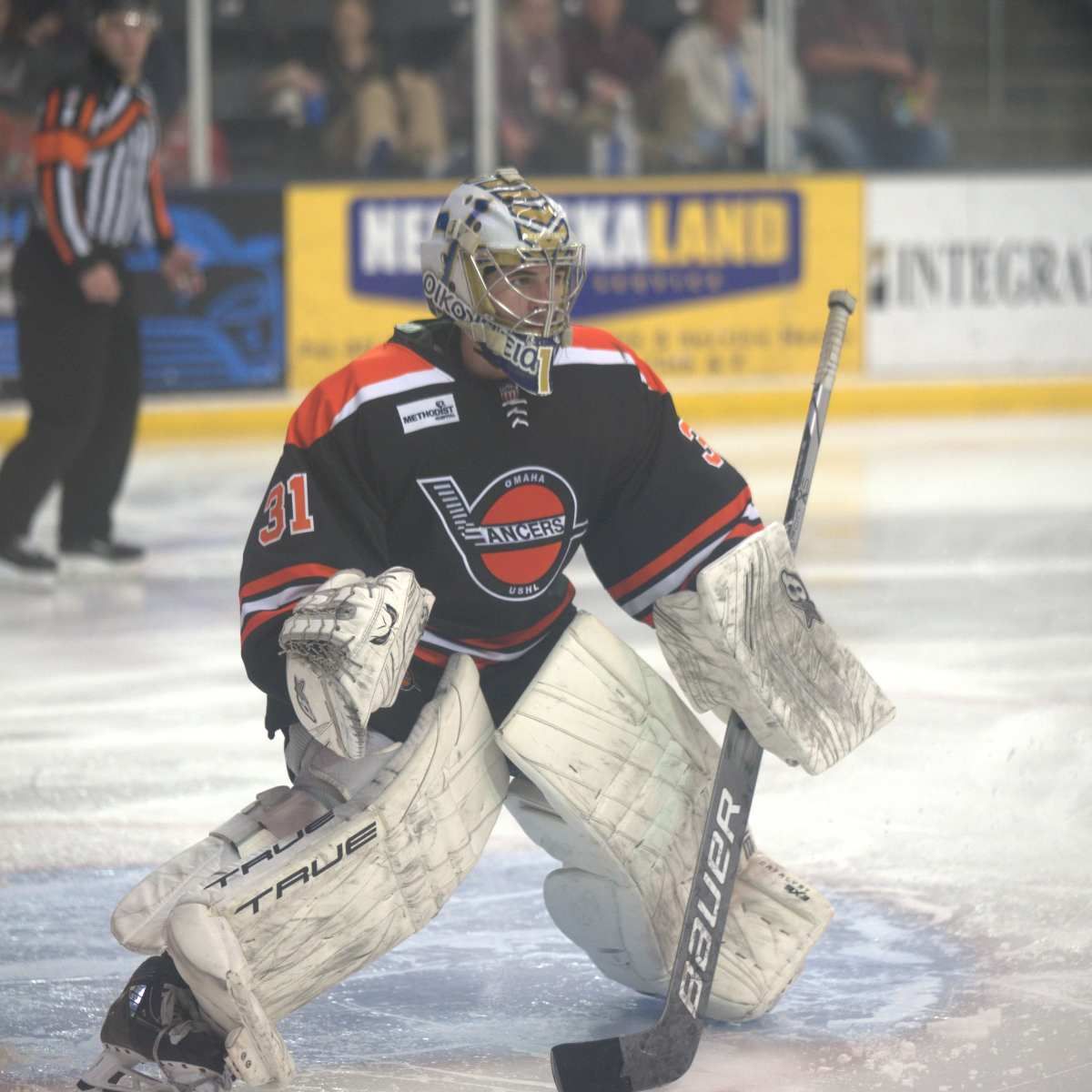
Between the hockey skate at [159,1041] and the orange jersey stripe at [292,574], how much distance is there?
0.44 meters

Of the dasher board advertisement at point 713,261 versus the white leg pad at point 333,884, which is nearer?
the white leg pad at point 333,884

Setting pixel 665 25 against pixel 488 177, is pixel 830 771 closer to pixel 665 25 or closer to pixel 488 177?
pixel 488 177

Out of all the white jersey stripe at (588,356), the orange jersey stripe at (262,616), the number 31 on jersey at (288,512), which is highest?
the white jersey stripe at (588,356)

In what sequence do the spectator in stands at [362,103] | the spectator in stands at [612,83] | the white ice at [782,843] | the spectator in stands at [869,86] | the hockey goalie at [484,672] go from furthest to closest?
the spectator in stands at [869,86]
the spectator in stands at [612,83]
the spectator in stands at [362,103]
the white ice at [782,843]
the hockey goalie at [484,672]

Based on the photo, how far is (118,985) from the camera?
9.84 feet

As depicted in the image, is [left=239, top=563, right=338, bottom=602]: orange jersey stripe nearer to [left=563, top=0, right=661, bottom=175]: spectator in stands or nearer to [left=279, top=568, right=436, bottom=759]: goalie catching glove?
[left=279, top=568, right=436, bottom=759]: goalie catching glove

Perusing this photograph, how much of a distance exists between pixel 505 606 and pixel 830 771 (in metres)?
1.41

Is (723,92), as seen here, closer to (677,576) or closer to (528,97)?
(528,97)

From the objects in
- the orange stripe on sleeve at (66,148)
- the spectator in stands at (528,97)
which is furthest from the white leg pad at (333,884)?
the spectator in stands at (528,97)

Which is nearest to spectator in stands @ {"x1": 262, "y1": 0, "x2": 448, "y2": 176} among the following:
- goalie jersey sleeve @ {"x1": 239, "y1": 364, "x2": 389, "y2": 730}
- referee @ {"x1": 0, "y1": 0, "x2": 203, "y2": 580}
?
referee @ {"x1": 0, "y1": 0, "x2": 203, "y2": 580}

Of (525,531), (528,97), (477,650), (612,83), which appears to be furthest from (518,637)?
(612,83)

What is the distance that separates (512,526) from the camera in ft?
8.95

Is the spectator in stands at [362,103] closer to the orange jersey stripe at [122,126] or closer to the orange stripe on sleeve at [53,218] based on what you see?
the orange jersey stripe at [122,126]

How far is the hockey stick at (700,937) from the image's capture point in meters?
2.57
